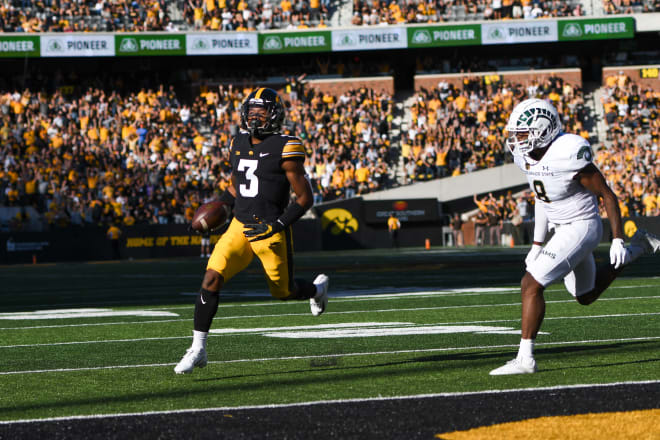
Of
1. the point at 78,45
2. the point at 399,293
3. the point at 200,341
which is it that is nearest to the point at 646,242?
the point at 200,341

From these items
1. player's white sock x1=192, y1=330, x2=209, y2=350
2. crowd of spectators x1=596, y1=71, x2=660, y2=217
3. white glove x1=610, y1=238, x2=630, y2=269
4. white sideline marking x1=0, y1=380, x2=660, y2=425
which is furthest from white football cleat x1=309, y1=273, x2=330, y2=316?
crowd of spectators x1=596, y1=71, x2=660, y2=217

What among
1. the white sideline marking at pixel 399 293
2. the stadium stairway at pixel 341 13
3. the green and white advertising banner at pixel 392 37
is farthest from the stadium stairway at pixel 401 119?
the white sideline marking at pixel 399 293

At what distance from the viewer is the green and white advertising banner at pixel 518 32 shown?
134 feet

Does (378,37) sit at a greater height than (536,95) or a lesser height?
greater

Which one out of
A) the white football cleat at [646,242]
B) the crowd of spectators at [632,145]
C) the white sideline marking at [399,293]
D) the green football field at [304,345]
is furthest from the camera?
the crowd of spectators at [632,145]

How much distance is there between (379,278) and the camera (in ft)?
62.2

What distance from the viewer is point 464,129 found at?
3872 cm

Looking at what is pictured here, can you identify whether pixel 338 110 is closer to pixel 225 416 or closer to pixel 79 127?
pixel 79 127

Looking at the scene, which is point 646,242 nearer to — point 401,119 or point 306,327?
point 306,327

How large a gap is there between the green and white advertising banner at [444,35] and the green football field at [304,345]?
25.4 metres

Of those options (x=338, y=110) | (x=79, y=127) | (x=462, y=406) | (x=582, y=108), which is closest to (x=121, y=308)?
Result: (x=462, y=406)

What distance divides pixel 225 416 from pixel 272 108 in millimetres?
2624

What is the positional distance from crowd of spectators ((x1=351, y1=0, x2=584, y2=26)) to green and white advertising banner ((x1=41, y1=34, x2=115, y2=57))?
9828mm

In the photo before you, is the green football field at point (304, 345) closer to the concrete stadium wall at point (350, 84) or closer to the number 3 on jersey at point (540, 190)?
the number 3 on jersey at point (540, 190)
